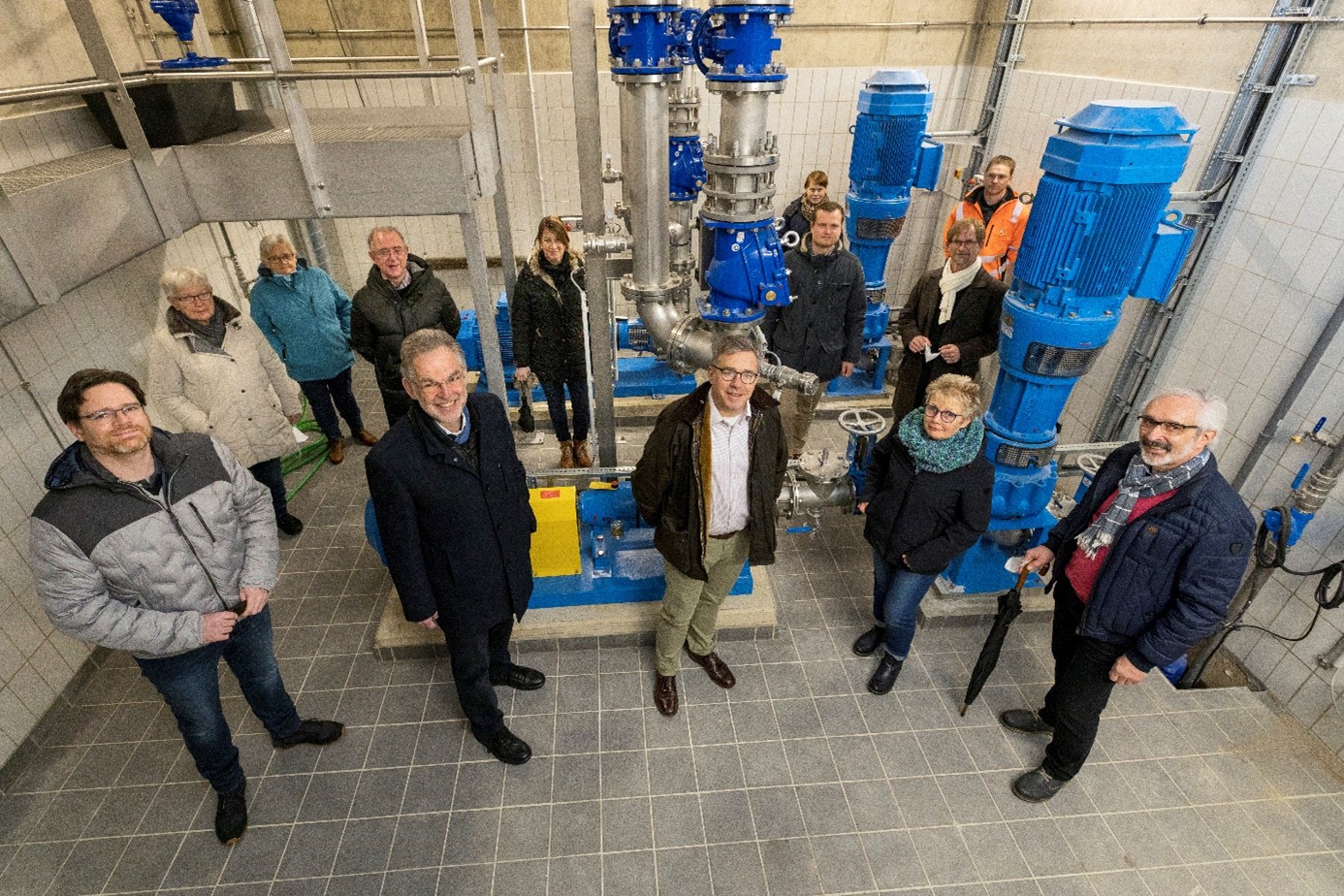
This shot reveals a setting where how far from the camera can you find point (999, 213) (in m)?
4.61

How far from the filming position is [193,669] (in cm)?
224

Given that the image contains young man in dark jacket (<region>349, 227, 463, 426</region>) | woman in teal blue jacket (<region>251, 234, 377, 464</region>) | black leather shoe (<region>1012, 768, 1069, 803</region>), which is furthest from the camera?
woman in teal blue jacket (<region>251, 234, 377, 464</region>)

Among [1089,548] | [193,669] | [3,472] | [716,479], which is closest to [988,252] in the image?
[1089,548]

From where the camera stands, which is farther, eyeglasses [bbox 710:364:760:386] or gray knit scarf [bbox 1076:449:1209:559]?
eyeglasses [bbox 710:364:760:386]

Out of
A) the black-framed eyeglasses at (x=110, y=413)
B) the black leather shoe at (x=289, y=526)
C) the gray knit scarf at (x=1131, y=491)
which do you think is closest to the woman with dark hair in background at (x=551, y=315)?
the black leather shoe at (x=289, y=526)

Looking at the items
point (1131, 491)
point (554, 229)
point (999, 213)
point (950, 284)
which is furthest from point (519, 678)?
point (999, 213)

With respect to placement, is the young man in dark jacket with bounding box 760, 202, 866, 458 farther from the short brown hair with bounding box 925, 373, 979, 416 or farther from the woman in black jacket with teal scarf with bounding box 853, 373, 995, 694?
the short brown hair with bounding box 925, 373, 979, 416

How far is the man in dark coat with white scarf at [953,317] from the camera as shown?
3.61 m

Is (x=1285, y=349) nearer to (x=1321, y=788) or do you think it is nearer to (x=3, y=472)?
(x=1321, y=788)

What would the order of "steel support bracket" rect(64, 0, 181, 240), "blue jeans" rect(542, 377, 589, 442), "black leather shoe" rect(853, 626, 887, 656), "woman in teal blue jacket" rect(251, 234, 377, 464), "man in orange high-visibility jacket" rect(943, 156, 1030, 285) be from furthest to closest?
"man in orange high-visibility jacket" rect(943, 156, 1030, 285)
"blue jeans" rect(542, 377, 589, 442)
"woman in teal blue jacket" rect(251, 234, 377, 464)
"black leather shoe" rect(853, 626, 887, 656)
"steel support bracket" rect(64, 0, 181, 240)

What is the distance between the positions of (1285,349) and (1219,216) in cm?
82

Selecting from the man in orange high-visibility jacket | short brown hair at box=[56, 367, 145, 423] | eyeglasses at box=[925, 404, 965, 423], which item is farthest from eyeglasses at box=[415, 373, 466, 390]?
the man in orange high-visibility jacket

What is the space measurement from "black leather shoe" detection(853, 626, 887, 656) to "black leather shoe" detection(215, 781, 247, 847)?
8.84ft

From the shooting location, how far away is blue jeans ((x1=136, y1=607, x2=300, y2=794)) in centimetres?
221
